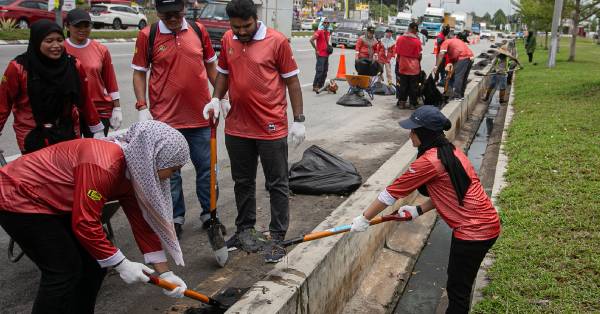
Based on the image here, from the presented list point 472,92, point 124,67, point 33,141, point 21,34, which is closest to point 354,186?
point 33,141

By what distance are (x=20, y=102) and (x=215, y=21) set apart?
1851 centimetres

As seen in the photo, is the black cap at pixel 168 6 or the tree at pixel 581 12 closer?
the black cap at pixel 168 6

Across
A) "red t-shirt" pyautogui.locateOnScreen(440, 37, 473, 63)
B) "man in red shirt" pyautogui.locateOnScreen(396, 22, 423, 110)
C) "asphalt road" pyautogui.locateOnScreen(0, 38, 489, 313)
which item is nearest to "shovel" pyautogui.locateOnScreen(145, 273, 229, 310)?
"asphalt road" pyautogui.locateOnScreen(0, 38, 489, 313)

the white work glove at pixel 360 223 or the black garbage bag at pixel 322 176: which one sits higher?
the white work glove at pixel 360 223

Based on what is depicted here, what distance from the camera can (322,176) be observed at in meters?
6.27

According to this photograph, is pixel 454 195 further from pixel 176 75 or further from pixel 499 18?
pixel 499 18

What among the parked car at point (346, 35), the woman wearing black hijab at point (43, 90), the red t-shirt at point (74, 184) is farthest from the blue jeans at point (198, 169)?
the parked car at point (346, 35)

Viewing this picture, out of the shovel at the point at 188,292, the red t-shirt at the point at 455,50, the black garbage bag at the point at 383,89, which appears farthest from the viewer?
the black garbage bag at the point at 383,89

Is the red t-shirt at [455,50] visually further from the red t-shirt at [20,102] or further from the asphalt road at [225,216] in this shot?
the red t-shirt at [20,102]

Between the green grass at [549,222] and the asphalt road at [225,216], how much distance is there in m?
1.70

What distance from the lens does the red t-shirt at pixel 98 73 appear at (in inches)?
189

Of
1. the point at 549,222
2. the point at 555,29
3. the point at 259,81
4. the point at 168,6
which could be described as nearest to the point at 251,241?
the point at 259,81

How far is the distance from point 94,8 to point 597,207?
99.4 feet

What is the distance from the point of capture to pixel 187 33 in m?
4.63
